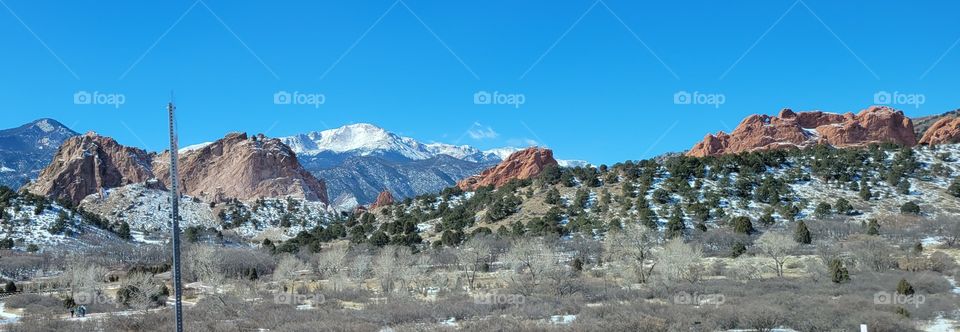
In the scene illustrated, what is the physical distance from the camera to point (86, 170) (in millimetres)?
133750

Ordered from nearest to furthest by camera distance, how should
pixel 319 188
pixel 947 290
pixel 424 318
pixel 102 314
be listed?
1. pixel 424 318
2. pixel 947 290
3. pixel 102 314
4. pixel 319 188

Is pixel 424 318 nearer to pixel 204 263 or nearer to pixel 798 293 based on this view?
pixel 798 293

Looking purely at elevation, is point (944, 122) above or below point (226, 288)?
above

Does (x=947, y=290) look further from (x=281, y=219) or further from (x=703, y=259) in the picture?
(x=281, y=219)

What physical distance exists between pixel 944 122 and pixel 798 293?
10150 cm

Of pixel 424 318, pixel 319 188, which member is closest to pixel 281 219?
pixel 319 188

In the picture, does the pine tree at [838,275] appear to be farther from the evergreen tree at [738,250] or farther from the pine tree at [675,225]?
the pine tree at [675,225]

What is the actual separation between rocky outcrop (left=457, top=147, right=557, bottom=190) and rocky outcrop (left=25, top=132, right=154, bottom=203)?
70080 millimetres

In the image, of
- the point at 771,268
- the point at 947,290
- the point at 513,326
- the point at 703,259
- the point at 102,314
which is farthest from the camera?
the point at 703,259

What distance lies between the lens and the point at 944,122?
113 meters

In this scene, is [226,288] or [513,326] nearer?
[513,326]
